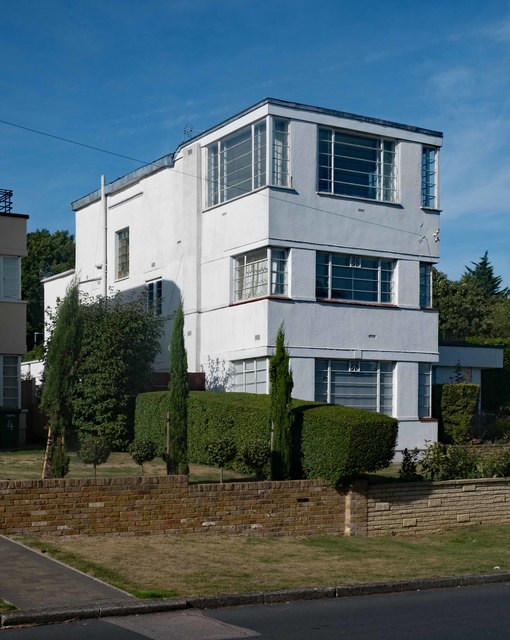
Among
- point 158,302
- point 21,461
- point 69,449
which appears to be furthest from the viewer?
point 158,302

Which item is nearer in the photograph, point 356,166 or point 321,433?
point 321,433

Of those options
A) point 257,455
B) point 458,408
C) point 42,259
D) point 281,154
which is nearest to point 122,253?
point 281,154

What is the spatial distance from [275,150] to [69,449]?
989cm

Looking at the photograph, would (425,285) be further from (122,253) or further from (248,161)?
(122,253)

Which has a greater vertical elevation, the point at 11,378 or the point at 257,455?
the point at 11,378

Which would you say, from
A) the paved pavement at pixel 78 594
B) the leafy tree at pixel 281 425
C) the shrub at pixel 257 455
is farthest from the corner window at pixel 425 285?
the paved pavement at pixel 78 594

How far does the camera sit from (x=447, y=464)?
20.6 m

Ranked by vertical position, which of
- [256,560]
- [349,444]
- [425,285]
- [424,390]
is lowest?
[256,560]

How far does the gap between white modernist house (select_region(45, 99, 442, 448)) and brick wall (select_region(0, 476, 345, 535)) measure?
9.07m

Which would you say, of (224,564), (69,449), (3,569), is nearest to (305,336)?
(69,449)

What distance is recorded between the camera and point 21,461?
77.8 ft

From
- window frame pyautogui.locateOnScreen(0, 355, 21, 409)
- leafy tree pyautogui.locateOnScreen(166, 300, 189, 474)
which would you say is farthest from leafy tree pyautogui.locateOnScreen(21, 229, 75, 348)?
leafy tree pyautogui.locateOnScreen(166, 300, 189, 474)

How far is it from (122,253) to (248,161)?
8.75m

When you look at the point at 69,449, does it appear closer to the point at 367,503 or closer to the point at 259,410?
the point at 259,410
